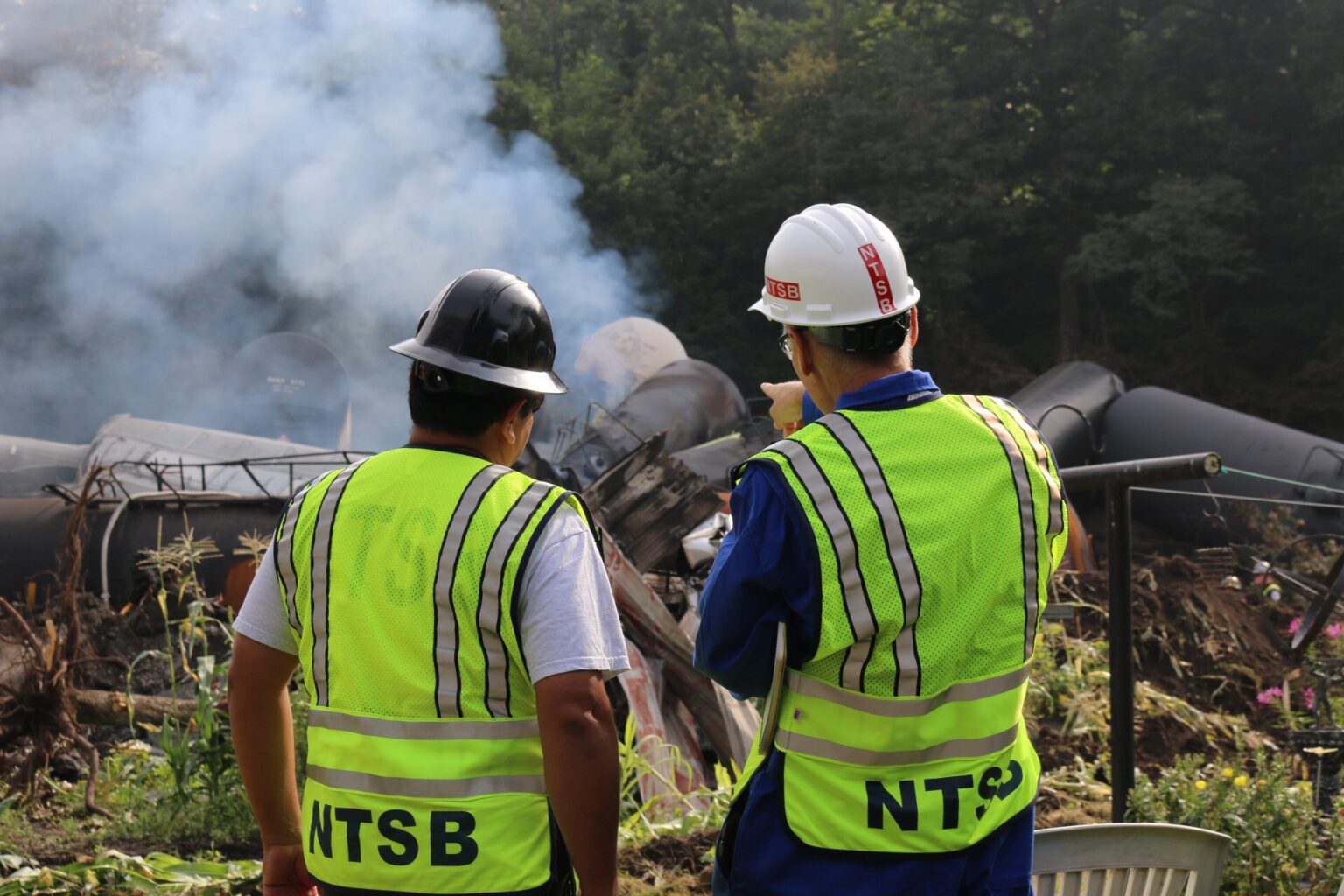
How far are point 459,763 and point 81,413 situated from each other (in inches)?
798

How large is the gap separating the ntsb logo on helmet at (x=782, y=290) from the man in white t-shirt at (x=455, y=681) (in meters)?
0.47

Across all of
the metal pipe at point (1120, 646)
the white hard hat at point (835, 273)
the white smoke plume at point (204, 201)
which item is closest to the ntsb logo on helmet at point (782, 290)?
the white hard hat at point (835, 273)

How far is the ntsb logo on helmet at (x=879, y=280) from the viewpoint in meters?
1.90

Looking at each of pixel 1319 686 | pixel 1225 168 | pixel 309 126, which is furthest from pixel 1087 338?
pixel 1319 686

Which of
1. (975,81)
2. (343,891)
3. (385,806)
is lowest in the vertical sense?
(343,891)

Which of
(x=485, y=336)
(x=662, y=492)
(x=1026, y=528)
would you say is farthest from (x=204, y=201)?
(x=1026, y=528)

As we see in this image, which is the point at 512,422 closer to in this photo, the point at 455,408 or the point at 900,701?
the point at 455,408

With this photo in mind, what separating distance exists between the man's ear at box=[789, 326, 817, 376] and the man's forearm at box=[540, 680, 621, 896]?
1.93 ft

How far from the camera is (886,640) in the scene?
170cm

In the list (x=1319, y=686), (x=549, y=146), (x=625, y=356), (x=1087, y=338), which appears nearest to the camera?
(x=1319, y=686)

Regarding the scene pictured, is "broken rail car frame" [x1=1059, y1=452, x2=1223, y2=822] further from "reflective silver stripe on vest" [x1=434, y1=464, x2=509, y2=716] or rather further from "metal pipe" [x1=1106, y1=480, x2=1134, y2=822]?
"reflective silver stripe on vest" [x1=434, y1=464, x2=509, y2=716]

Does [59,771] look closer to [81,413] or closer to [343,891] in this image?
[343,891]

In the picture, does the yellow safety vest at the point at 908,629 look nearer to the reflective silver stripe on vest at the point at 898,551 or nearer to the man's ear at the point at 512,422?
the reflective silver stripe on vest at the point at 898,551

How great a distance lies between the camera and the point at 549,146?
2394 cm
